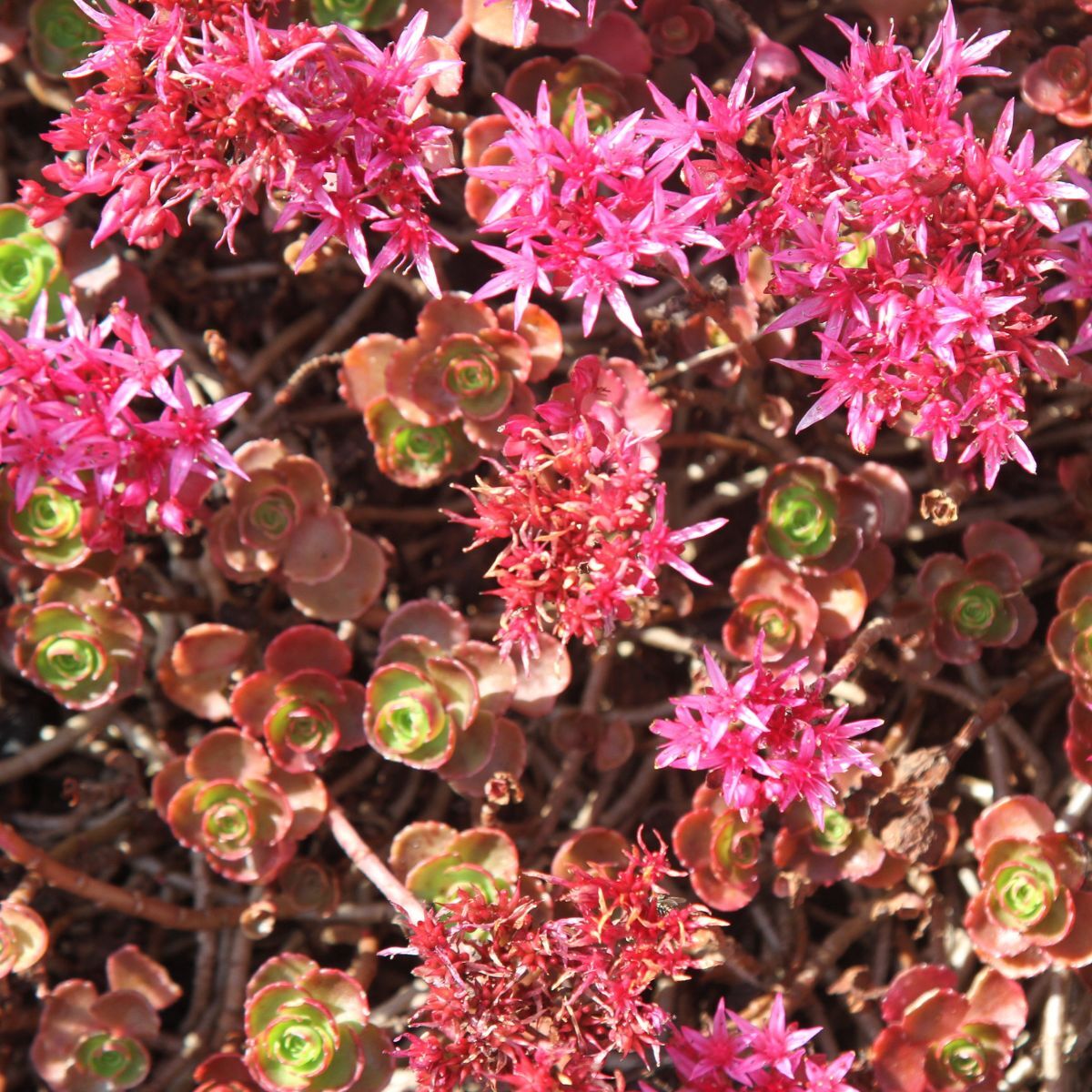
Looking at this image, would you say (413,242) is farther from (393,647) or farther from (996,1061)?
(996,1061)

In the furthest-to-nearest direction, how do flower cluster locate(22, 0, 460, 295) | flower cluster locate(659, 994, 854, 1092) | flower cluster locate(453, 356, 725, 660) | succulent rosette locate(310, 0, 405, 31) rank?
succulent rosette locate(310, 0, 405, 31), flower cluster locate(659, 994, 854, 1092), flower cluster locate(453, 356, 725, 660), flower cluster locate(22, 0, 460, 295)

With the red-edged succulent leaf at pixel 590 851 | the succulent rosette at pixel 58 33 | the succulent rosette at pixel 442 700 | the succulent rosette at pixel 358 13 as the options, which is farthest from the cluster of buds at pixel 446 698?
the succulent rosette at pixel 58 33

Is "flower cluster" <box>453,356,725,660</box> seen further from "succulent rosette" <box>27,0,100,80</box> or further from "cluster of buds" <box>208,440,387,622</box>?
"succulent rosette" <box>27,0,100,80</box>

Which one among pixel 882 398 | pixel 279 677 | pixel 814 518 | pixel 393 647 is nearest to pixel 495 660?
pixel 393 647

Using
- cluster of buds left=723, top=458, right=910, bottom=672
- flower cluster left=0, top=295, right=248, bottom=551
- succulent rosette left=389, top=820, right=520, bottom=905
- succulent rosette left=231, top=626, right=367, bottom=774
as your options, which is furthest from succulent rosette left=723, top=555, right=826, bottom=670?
flower cluster left=0, top=295, right=248, bottom=551

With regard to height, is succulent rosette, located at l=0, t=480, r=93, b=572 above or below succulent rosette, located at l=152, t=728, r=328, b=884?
above

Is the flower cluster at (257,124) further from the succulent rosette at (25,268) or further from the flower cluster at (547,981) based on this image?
the flower cluster at (547,981)

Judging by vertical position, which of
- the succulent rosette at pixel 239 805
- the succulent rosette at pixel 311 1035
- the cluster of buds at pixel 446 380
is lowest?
the succulent rosette at pixel 311 1035
